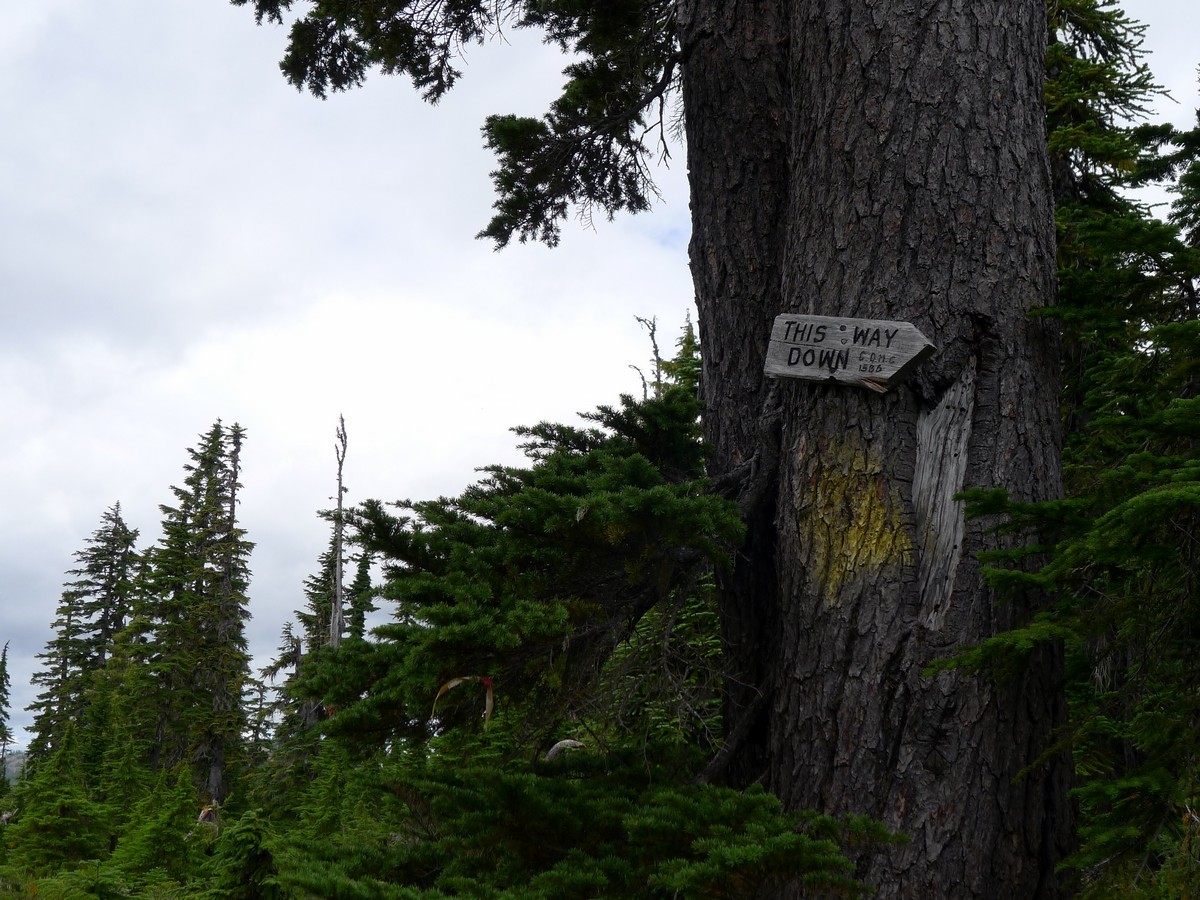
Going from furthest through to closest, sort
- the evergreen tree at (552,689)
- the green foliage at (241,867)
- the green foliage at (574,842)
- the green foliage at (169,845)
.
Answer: the green foliage at (169,845) → the green foliage at (241,867) → the evergreen tree at (552,689) → the green foliage at (574,842)

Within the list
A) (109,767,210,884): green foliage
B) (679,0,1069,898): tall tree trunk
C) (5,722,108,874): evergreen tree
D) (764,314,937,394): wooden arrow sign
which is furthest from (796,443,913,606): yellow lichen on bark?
(5,722,108,874): evergreen tree

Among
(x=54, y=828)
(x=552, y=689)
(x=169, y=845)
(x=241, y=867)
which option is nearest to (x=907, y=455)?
(x=552, y=689)

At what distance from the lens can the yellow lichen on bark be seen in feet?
10.5

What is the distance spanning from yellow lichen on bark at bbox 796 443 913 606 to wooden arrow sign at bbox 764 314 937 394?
28 cm

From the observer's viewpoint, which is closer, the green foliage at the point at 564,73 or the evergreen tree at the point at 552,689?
the evergreen tree at the point at 552,689

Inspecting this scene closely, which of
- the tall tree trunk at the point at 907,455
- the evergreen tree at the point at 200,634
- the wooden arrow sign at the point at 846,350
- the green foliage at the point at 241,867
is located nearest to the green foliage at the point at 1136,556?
the tall tree trunk at the point at 907,455

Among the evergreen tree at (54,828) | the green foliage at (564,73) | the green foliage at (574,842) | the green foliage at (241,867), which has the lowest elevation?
the evergreen tree at (54,828)

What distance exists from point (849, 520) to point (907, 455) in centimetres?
32

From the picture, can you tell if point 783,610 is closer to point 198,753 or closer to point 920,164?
point 920,164

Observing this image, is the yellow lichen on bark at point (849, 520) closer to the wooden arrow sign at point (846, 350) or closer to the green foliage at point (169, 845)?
the wooden arrow sign at point (846, 350)

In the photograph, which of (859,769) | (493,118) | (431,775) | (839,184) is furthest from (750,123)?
(431,775)

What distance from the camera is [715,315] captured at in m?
4.19

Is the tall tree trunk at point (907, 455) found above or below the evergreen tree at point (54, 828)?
above

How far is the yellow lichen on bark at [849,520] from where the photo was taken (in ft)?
10.5
